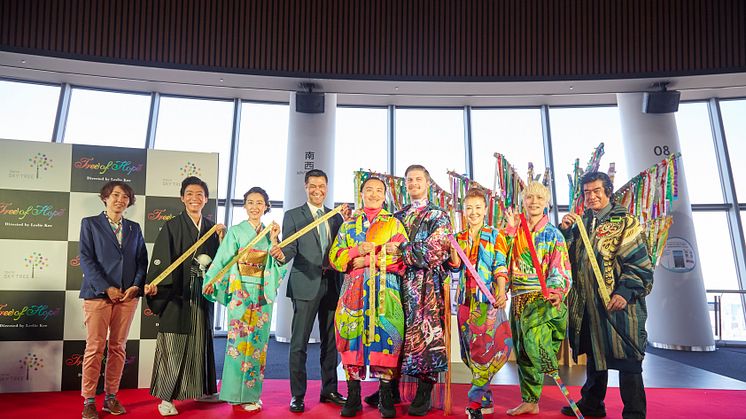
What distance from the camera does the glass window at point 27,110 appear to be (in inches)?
270

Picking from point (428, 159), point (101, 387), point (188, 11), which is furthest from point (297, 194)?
point (101, 387)

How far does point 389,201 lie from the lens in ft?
12.7

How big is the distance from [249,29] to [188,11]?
2.67 feet

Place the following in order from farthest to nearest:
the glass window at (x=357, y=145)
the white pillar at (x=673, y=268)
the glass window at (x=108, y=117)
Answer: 1. the glass window at (x=357, y=145)
2. the glass window at (x=108, y=117)
3. the white pillar at (x=673, y=268)

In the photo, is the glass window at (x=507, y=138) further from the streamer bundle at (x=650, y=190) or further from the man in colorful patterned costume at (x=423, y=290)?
the man in colorful patterned costume at (x=423, y=290)

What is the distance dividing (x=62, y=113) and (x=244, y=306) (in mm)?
5674

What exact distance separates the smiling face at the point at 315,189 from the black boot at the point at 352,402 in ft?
4.08

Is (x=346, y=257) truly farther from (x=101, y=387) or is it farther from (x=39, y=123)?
(x=39, y=123)

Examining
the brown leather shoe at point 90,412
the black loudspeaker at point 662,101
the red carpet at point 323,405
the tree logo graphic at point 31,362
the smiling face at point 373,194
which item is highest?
the black loudspeaker at point 662,101

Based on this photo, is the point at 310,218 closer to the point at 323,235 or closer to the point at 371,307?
the point at 323,235

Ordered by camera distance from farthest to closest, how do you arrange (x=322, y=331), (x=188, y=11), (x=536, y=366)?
(x=188, y=11) < (x=322, y=331) < (x=536, y=366)

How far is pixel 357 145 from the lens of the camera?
7809mm

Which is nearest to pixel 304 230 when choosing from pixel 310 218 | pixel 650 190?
pixel 310 218

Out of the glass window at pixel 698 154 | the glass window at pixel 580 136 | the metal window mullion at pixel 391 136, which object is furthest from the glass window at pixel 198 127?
the glass window at pixel 698 154
